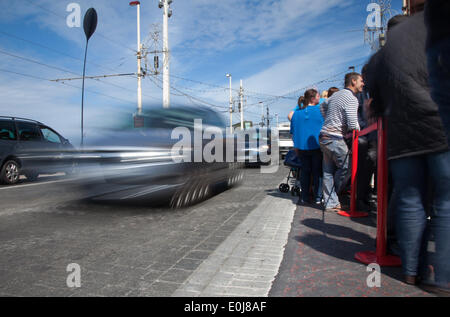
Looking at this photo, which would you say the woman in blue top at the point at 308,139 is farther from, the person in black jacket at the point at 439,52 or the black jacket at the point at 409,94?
the person in black jacket at the point at 439,52

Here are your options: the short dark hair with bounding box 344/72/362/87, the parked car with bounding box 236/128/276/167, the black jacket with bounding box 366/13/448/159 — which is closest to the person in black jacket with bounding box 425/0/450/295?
the black jacket with bounding box 366/13/448/159

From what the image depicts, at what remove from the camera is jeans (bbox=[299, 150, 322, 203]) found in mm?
5648

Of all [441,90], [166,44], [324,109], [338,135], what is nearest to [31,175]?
[324,109]

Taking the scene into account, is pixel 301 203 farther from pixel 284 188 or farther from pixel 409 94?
pixel 409 94

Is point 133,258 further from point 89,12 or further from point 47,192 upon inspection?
point 89,12

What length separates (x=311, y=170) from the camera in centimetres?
592

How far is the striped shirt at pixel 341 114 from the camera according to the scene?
473 centimetres

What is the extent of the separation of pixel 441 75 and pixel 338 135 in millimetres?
2834

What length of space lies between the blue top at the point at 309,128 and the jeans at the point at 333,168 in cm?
50

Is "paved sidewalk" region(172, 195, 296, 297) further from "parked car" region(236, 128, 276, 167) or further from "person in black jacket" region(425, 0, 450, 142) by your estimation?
"parked car" region(236, 128, 276, 167)

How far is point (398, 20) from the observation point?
258 centimetres

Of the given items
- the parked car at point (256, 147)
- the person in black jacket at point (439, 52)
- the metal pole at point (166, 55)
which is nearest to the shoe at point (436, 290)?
the person in black jacket at point (439, 52)

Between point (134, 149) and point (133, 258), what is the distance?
2.31 metres

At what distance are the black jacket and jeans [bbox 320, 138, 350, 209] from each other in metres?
2.37
